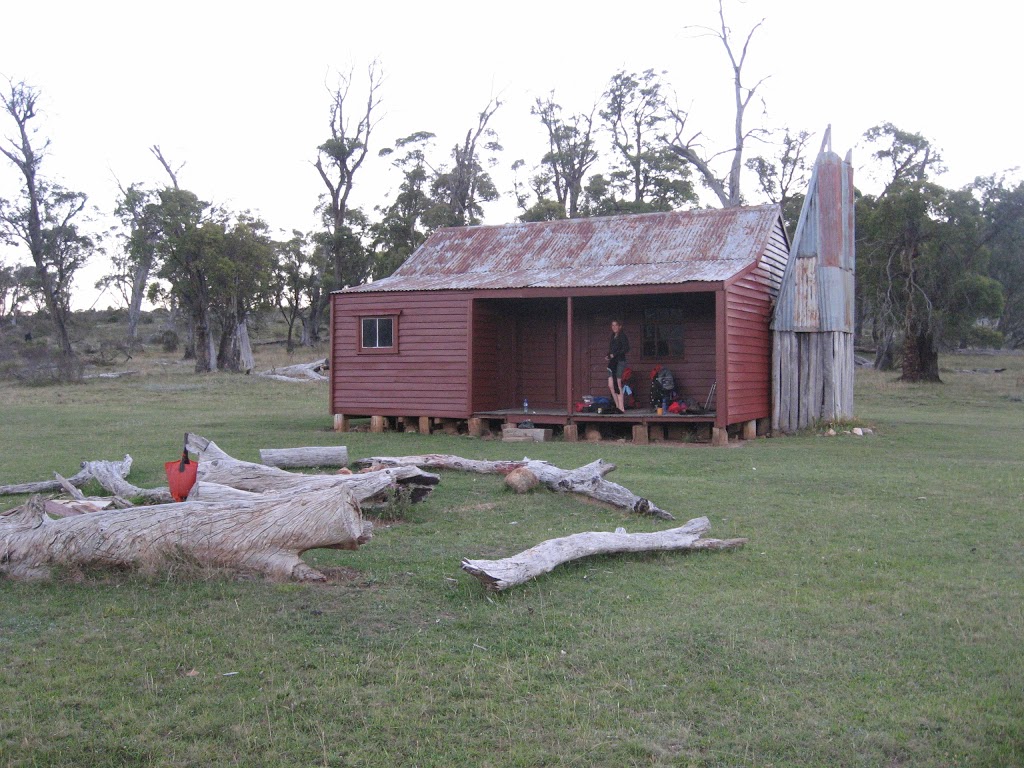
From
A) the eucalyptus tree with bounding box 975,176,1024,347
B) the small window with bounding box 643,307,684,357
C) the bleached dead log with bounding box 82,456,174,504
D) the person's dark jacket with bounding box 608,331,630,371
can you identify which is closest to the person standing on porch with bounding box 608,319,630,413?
the person's dark jacket with bounding box 608,331,630,371

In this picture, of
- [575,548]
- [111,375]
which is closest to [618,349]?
[575,548]

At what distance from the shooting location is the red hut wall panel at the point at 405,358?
17312 millimetres

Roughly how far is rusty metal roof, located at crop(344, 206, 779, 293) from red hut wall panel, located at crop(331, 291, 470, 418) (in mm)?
339

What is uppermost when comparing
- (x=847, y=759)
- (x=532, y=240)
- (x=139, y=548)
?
(x=532, y=240)

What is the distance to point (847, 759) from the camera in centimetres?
369

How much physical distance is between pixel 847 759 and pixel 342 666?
2.41 m

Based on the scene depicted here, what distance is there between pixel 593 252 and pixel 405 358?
14.6 feet

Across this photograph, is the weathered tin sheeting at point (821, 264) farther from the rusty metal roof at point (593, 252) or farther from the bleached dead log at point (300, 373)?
the bleached dead log at point (300, 373)

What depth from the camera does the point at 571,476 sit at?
958cm

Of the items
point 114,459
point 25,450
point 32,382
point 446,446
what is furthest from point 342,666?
point 32,382

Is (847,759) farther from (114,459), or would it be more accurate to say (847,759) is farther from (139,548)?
(114,459)

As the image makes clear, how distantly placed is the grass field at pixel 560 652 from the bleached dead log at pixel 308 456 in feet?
10.3

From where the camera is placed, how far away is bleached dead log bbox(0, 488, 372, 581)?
6141 mm

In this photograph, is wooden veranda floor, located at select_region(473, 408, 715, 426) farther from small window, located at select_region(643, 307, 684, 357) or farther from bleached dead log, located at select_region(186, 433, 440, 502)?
bleached dead log, located at select_region(186, 433, 440, 502)
